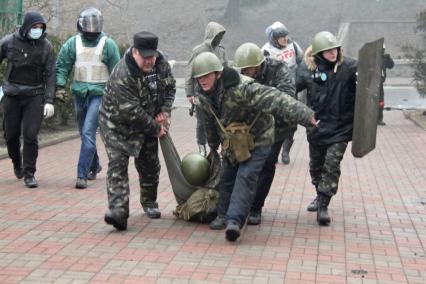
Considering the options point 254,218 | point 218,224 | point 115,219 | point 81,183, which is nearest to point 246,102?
point 218,224

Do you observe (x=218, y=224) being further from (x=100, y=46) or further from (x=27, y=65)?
(x=27, y=65)

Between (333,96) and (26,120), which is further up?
(333,96)

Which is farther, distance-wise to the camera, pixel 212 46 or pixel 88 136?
pixel 212 46

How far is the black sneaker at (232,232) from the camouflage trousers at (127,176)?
0.87 m

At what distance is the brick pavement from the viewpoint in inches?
207

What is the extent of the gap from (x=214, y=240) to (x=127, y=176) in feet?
2.95

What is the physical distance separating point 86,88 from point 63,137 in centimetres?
448

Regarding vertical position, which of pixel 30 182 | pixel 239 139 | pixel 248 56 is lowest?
pixel 30 182

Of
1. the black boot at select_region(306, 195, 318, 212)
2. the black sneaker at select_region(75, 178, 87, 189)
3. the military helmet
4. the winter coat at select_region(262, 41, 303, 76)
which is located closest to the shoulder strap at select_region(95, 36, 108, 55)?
the military helmet

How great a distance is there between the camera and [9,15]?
12609mm

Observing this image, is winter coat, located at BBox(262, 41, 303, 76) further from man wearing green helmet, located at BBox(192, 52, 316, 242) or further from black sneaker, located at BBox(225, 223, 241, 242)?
black sneaker, located at BBox(225, 223, 241, 242)

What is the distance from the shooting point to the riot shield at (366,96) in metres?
6.25

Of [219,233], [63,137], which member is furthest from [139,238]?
[63,137]

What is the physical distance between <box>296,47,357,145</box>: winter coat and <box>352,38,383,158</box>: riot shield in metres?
0.28
